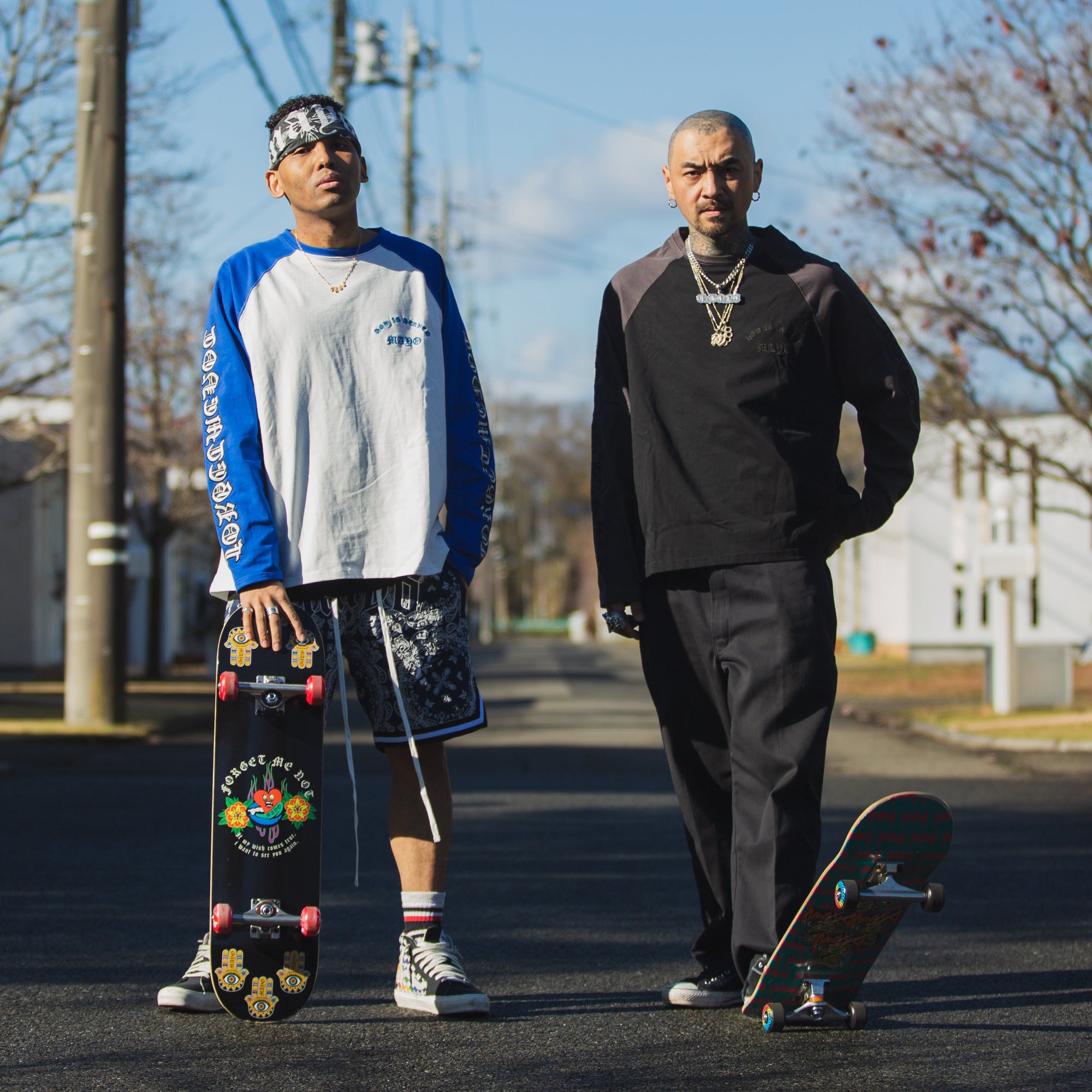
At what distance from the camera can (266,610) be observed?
11.4ft

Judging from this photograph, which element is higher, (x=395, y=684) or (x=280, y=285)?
(x=280, y=285)

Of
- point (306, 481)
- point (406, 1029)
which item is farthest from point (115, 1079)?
point (306, 481)

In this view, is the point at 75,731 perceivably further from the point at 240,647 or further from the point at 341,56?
the point at 341,56

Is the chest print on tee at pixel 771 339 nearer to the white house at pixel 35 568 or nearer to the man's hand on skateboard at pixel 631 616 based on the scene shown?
the man's hand on skateboard at pixel 631 616

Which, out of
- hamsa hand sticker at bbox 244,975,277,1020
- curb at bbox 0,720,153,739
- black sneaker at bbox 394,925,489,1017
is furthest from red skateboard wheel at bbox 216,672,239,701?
curb at bbox 0,720,153,739

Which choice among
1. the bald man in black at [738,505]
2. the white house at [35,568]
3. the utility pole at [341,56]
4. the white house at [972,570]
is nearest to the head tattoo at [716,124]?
the bald man in black at [738,505]

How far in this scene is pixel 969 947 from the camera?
14.7 feet

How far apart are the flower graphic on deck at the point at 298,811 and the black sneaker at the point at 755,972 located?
106 centimetres

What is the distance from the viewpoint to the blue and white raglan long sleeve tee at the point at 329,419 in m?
3.59

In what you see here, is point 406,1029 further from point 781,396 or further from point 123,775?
point 123,775

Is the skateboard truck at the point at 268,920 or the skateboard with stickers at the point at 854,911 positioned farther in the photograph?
the skateboard truck at the point at 268,920

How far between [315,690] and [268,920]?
52cm

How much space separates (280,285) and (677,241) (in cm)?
100

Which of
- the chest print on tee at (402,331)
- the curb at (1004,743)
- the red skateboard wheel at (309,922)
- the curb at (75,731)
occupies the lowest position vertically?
the curb at (1004,743)
